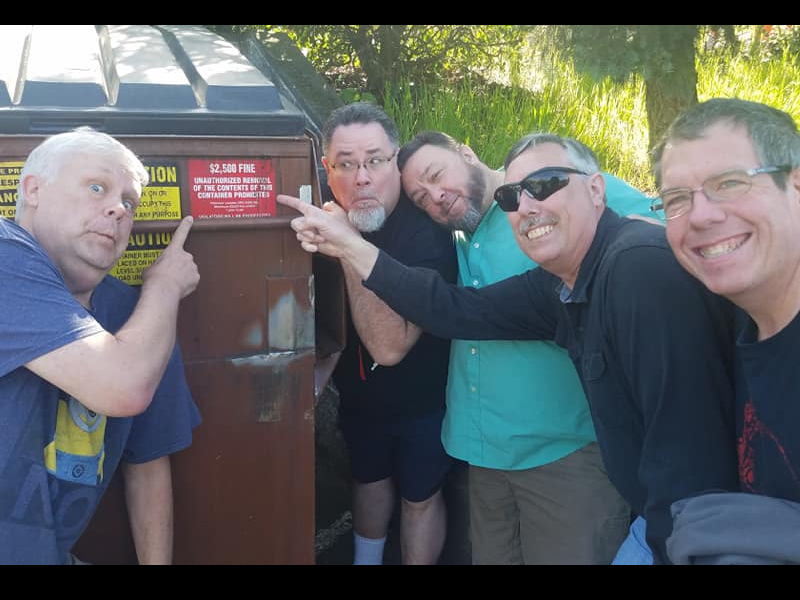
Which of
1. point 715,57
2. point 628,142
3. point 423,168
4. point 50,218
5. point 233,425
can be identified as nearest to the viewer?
point 50,218

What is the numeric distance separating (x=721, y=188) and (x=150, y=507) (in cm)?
190

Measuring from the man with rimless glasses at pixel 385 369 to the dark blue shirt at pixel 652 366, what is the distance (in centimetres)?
77

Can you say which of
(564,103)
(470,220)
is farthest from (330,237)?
(564,103)

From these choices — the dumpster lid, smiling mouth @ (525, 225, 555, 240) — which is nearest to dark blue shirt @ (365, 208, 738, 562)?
smiling mouth @ (525, 225, 555, 240)

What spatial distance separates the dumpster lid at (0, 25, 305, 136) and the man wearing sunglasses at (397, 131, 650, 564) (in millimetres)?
804

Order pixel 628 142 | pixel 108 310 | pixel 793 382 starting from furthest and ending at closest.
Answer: pixel 628 142
pixel 108 310
pixel 793 382

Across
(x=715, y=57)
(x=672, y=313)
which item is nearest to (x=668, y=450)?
(x=672, y=313)

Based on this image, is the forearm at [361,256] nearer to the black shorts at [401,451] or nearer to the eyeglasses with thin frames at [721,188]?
the black shorts at [401,451]

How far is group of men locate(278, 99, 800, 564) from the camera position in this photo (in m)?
1.59

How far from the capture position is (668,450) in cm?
176

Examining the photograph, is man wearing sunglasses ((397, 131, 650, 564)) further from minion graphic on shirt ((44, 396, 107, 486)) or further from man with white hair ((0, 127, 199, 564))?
minion graphic on shirt ((44, 396, 107, 486))

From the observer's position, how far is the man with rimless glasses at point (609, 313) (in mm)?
1738

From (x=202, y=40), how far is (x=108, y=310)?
143 cm
